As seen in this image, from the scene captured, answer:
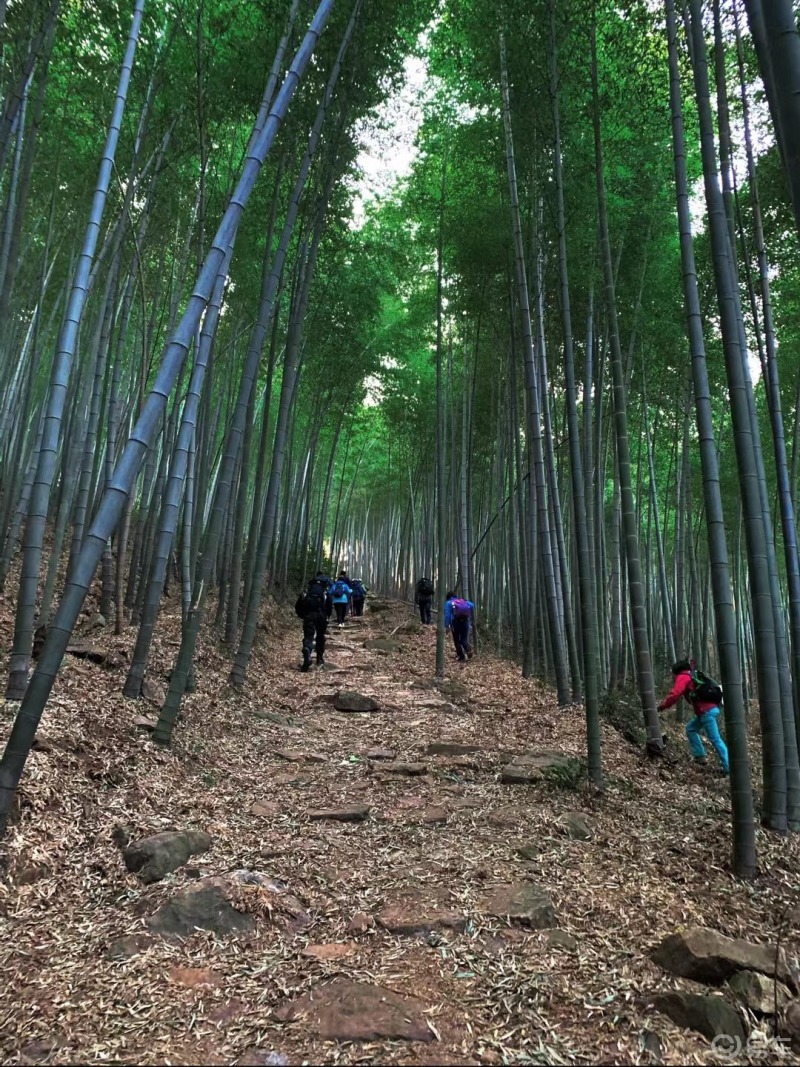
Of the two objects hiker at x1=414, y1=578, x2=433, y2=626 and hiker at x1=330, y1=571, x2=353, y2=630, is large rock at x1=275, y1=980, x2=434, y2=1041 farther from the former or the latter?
hiker at x1=330, y1=571, x2=353, y2=630

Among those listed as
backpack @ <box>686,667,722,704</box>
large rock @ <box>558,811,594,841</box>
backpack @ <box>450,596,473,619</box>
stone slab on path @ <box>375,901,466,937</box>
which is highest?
backpack @ <box>450,596,473,619</box>

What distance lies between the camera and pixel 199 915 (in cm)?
200

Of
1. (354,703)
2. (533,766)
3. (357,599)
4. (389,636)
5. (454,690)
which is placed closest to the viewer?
(533,766)

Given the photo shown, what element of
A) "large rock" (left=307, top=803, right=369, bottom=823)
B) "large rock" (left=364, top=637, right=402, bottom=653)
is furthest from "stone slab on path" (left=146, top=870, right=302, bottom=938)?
"large rock" (left=364, top=637, right=402, bottom=653)

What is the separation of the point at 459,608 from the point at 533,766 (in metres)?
4.59

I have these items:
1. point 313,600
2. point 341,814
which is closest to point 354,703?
point 313,600

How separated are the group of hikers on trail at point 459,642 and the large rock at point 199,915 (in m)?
3.24

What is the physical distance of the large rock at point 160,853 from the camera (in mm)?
2240

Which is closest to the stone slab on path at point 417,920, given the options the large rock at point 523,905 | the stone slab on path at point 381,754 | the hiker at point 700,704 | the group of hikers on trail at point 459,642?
the large rock at point 523,905

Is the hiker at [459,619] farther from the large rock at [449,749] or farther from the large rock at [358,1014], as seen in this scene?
the large rock at [358,1014]

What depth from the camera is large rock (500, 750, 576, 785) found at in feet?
11.9

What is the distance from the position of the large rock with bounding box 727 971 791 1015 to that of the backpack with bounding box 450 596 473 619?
6587 mm

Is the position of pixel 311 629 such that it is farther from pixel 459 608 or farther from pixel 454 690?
pixel 459 608

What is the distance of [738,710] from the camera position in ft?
8.54
